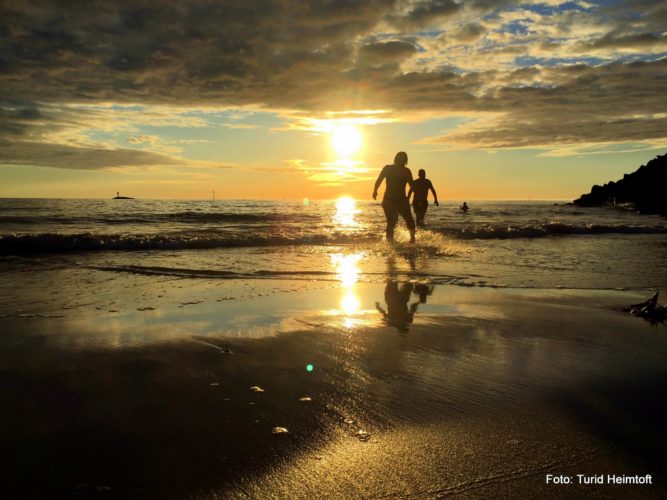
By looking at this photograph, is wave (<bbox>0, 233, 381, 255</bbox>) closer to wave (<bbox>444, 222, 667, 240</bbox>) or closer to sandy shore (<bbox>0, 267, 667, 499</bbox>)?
wave (<bbox>444, 222, 667, 240</bbox>)

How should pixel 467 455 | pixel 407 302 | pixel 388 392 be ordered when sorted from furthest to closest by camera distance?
pixel 407 302 < pixel 388 392 < pixel 467 455

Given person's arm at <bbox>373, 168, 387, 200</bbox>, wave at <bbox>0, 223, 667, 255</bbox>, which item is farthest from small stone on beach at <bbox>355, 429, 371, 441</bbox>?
wave at <bbox>0, 223, 667, 255</bbox>

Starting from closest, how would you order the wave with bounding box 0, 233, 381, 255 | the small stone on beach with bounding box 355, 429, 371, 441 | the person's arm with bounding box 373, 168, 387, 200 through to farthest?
the small stone on beach with bounding box 355, 429, 371, 441 < the wave with bounding box 0, 233, 381, 255 < the person's arm with bounding box 373, 168, 387, 200

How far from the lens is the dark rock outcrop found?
Answer: 34.1 m

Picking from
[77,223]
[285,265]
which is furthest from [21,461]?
[77,223]

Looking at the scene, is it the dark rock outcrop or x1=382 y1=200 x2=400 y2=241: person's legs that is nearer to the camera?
x1=382 y1=200 x2=400 y2=241: person's legs

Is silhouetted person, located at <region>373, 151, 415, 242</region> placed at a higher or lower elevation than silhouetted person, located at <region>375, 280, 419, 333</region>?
higher

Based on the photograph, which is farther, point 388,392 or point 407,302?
point 407,302

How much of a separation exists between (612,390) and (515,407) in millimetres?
699

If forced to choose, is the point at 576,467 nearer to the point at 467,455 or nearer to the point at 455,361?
the point at 467,455

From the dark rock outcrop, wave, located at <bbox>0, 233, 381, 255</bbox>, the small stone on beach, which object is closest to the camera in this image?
the small stone on beach

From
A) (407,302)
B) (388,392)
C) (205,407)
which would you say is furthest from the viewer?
(407,302)

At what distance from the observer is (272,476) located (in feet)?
6.08

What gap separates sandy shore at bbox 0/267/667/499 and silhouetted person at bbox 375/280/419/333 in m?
0.06
